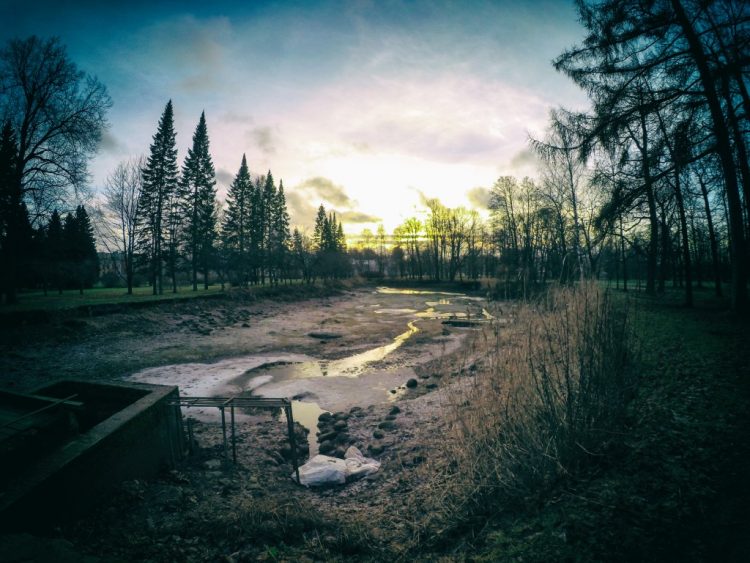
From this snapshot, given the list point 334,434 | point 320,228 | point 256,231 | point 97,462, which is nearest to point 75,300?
point 334,434

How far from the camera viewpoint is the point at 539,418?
11.7ft

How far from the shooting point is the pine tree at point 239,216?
44619 mm

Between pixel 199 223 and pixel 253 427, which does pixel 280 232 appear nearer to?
pixel 199 223

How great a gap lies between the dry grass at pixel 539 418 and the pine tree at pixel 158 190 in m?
33.9

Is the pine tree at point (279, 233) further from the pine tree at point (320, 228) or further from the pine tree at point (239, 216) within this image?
the pine tree at point (320, 228)

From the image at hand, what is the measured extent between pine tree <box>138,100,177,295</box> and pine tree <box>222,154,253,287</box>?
41.2 feet

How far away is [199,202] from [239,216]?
10.2 m

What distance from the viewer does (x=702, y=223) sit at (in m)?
30.6

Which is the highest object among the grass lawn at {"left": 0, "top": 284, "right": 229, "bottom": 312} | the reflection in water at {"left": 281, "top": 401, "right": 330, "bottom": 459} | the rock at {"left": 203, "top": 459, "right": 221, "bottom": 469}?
the grass lawn at {"left": 0, "top": 284, "right": 229, "bottom": 312}

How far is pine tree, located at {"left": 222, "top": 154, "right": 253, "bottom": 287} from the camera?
4462 centimetres

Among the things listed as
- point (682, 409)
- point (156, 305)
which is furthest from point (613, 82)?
point (156, 305)

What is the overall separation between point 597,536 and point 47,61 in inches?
1184

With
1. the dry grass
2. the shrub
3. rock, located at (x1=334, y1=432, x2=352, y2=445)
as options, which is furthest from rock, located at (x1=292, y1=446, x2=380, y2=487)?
the shrub

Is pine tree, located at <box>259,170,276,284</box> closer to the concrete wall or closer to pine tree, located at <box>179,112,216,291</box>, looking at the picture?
pine tree, located at <box>179,112,216,291</box>
